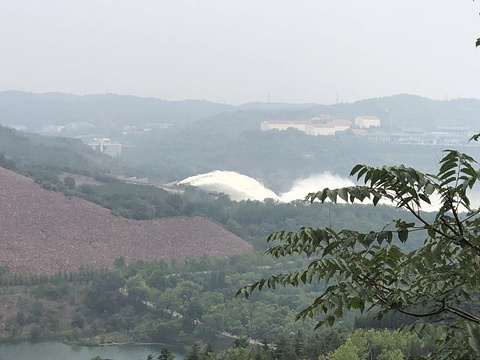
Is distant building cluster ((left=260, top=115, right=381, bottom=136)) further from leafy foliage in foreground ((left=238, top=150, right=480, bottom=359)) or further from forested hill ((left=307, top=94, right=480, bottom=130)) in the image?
leafy foliage in foreground ((left=238, top=150, right=480, bottom=359))

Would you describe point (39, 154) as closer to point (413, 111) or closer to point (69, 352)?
point (69, 352)

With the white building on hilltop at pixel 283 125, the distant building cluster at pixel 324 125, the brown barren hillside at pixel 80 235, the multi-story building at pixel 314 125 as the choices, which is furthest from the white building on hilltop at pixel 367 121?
the brown barren hillside at pixel 80 235

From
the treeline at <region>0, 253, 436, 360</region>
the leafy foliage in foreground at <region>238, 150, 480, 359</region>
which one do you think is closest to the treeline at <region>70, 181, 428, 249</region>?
the treeline at <region>0, 253, 436, 360</region>

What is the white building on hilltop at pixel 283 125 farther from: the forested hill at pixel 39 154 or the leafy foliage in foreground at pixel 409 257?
the leafy foliage in foreground at pixel 409 257

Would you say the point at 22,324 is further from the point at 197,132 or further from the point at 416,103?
the point at 416,103

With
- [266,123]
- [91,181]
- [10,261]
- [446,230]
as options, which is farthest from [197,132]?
[446,230]

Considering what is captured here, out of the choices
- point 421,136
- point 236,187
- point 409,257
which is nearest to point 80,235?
point 236,187

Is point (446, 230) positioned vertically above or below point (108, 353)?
above
